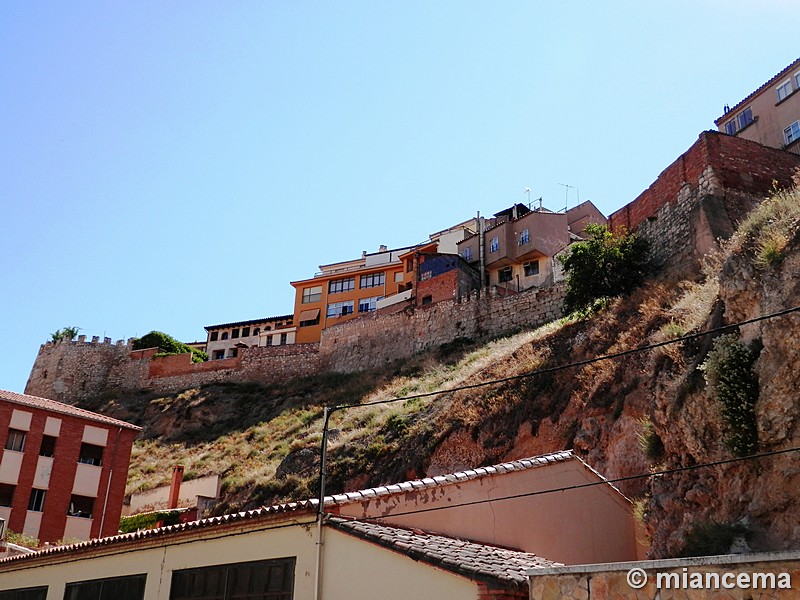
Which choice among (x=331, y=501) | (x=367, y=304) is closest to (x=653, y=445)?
(x=331, y=501)

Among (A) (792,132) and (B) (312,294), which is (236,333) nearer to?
(B) (312,294)

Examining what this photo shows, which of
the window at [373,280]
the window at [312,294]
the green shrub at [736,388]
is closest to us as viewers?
the green shrub at [736,388]

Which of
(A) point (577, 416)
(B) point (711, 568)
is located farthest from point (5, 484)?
(B) point (711, 568)

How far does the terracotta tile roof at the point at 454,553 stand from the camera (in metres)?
10.4

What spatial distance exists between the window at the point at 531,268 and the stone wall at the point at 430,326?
646 cm

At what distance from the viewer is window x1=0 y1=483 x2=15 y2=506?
105 feet

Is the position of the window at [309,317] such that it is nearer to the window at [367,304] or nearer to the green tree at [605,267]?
the window at [367,304]

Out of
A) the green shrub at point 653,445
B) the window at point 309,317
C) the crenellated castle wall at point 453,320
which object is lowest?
the green shrub at point 653,445

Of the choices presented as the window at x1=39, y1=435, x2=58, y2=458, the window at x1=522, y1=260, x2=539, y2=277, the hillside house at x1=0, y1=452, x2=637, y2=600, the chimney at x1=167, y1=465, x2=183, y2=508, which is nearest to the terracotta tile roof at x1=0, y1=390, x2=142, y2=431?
the window at x1=39, y1=435, x2=58, y2=458

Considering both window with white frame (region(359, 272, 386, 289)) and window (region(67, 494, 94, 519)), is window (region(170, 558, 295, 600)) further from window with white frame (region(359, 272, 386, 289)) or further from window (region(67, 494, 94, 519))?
window with white frame (region(359, 272, 386, 289))

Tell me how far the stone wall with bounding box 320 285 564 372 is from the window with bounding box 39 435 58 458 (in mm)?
23678

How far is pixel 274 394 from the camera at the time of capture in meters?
55.1

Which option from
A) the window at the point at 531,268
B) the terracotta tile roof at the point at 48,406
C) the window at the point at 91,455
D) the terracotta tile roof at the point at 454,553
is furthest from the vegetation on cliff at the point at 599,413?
the window at the point at 531,268

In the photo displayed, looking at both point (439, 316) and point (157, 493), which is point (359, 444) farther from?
point (439, 316)
